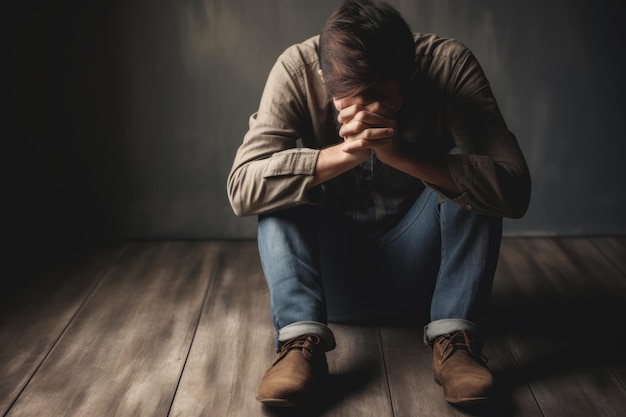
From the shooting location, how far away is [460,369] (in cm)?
156

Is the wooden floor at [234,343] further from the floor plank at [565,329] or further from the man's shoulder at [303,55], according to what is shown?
the man's shoulder at [303,55]

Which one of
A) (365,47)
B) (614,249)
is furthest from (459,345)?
(614,249)

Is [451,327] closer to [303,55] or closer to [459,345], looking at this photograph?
[459,345]

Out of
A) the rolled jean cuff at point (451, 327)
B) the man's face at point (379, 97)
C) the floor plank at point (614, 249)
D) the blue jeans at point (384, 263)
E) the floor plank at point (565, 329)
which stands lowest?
the floor plank at point (614, 249)

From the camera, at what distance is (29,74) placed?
93.6 inches

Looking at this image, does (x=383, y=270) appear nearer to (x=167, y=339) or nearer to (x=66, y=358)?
(x=167, y=339)

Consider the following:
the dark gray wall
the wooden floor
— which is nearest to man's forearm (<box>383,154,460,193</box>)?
the wooden floor

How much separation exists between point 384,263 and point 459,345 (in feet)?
0.93

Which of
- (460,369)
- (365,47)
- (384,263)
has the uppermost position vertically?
(365,47)

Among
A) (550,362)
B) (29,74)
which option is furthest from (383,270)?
(29,74)

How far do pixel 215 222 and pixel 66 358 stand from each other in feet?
2.94

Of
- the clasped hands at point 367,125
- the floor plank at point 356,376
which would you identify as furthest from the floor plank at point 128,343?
the clasped hands at point 367,125

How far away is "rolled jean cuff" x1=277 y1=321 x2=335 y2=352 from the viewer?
160 cm

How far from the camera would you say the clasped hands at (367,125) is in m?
1.48
